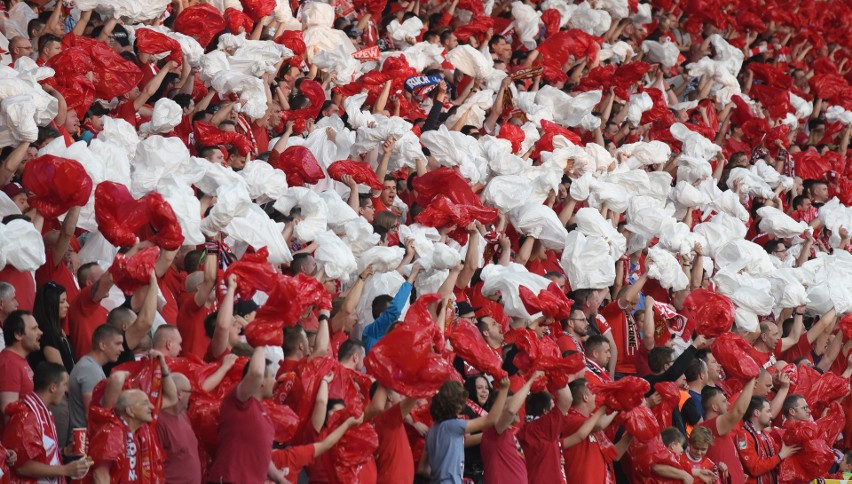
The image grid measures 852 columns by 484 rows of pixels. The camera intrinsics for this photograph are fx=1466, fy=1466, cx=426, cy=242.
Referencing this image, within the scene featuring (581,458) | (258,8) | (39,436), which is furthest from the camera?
(258,8)

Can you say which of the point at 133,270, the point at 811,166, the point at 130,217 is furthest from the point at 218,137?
the point at 811,166

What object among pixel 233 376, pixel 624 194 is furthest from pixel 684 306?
pixel 233 376

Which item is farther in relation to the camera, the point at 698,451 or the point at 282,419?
the point at 698,451

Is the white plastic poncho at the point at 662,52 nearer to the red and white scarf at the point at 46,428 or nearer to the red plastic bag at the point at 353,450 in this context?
the red plastic bag at the point at 353,450

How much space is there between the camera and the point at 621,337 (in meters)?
8.85

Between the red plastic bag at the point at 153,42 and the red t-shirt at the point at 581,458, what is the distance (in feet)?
11.7

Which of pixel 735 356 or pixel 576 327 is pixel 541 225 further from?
pixel 735 356

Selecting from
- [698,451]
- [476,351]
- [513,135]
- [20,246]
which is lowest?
[513,135]

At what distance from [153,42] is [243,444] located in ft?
12.7

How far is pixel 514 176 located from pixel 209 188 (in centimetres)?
233

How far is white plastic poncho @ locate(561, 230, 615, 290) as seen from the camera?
879 cm

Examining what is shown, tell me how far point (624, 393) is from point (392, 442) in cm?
123

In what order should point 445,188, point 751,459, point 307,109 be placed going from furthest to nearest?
point 307,109 < point 445,188 < point 751,459

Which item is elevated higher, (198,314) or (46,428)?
(46,428)
